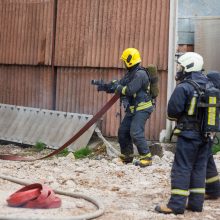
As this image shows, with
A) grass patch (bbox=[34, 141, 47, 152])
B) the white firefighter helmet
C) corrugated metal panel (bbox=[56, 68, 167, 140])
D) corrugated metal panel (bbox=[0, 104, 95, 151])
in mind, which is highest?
the white firefighter helmet

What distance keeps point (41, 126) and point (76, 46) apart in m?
1.85

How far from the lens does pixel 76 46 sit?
1255 cm

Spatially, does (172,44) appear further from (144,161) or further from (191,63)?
(191,63)

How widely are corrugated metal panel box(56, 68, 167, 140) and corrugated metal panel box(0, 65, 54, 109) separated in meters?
0.31

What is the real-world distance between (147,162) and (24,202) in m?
3.48

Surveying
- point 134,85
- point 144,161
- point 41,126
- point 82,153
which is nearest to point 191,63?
point 134,85

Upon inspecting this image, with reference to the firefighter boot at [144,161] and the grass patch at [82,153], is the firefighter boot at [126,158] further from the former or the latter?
the grass patch at [82,153]

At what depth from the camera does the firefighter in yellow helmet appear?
9.56 meters

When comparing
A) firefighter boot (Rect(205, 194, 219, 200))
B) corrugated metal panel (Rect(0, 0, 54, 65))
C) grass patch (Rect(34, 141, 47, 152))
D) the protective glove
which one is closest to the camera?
firefighter boot (Rect(205, 194, 219, 200))

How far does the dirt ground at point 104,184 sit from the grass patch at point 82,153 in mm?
260

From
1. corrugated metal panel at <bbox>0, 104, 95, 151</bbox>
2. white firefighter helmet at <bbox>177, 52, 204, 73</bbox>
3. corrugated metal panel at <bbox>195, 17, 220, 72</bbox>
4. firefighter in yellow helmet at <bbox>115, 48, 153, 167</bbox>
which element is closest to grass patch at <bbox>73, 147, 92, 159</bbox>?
corrugated metal panel at <bbox>0, 104, 95, 151</bbox>

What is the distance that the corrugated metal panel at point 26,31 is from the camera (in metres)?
13.0

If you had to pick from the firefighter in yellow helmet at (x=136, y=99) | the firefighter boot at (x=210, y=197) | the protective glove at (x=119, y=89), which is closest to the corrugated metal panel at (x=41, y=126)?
the firefighter in yellow helmet at (x=136, y=99)

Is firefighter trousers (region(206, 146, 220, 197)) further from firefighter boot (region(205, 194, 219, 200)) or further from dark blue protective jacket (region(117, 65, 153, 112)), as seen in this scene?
dark blue protective jacket (region(117, 65, 153, 112))
